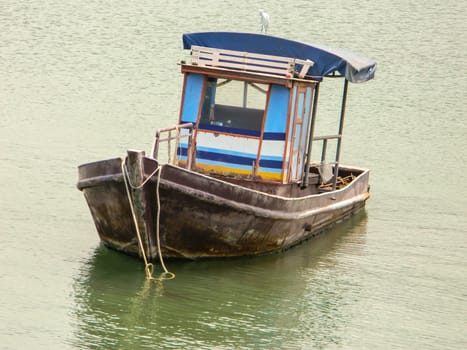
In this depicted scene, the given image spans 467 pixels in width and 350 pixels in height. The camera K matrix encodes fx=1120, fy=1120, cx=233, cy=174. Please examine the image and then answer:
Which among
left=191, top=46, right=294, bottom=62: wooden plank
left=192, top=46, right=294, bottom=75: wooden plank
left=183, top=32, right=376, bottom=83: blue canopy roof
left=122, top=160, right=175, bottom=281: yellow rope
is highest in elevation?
left=183, top=32, right=376, bottom=83: blue canopy roof

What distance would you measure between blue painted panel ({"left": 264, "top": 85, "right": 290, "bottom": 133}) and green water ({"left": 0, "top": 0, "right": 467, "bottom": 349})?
1.66 meters

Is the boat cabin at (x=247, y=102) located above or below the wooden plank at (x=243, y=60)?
below

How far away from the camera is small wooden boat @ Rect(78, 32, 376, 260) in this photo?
1258 centimetres

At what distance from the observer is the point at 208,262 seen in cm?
1333

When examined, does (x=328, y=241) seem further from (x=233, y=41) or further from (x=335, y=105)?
(x=335, y=105)

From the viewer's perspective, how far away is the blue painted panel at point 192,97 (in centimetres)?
1415

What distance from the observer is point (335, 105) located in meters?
24.2

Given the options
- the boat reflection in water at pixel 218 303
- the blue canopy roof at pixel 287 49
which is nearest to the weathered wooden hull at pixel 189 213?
the boat reflection in water at pixel 218 303

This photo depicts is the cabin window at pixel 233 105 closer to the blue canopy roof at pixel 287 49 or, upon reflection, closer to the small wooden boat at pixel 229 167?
the small wooden boat at pixel 229 167

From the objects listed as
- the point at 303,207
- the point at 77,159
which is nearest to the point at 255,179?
the point at 303,207

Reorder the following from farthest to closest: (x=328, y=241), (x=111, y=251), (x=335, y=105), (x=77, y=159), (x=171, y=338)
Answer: (x=335, y=105) < (x=77, y=159) < (x=328, y=241) < (x=111, y=251) < (x=171, y=338)

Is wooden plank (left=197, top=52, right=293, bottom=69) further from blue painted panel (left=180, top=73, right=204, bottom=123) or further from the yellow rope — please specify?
the yellow rope

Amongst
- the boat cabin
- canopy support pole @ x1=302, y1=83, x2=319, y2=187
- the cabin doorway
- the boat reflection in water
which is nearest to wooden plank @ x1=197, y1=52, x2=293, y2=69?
the boat cabin

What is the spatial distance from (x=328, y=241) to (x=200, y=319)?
4377mm
